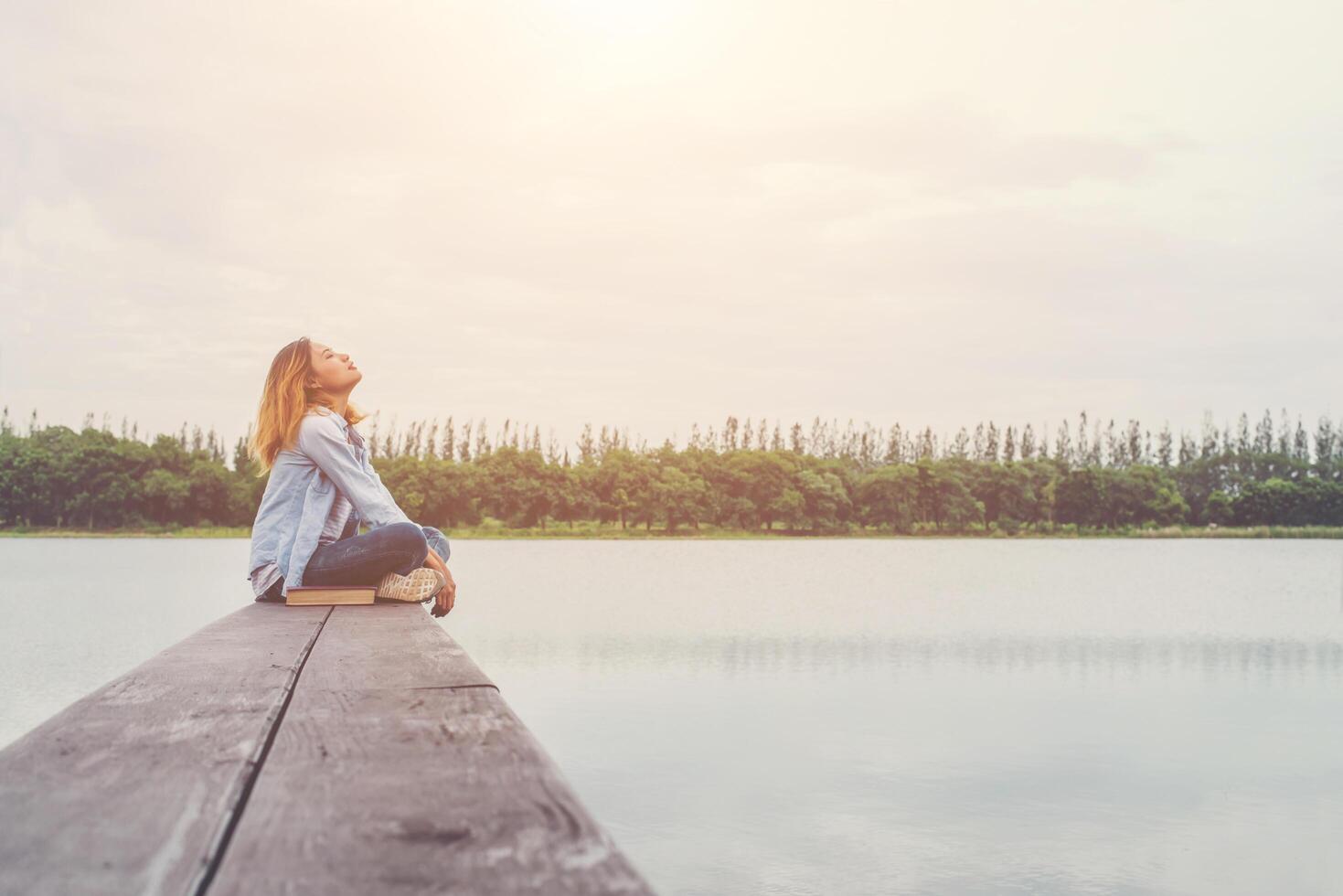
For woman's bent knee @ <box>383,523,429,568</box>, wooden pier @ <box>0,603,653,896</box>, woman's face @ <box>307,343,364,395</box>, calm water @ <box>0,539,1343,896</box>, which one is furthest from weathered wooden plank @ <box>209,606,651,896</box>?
calm water @ <box>0,539,1343,896</box>

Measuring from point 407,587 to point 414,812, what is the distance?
340 cm

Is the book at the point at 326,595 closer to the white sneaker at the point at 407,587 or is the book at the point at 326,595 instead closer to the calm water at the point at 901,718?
the white sneaker at the point at 407,587

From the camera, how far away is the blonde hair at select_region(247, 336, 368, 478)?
4.62 meters

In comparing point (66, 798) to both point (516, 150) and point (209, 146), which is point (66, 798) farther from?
point (516, 150)

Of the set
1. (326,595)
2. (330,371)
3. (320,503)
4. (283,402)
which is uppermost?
(330,371)

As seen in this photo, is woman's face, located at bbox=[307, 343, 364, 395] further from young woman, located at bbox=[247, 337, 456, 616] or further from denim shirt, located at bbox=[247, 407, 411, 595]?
denim shirt, located at bbox=[247, 407, 411, 595]

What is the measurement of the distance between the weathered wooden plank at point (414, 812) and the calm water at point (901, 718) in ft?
13.6

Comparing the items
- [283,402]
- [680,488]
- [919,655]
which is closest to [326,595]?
[283,402]

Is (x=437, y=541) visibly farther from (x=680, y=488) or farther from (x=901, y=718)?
(x=680, y=488)

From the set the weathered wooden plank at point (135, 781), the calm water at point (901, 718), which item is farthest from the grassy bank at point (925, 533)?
the weathered wooden plank at point (135, 781)

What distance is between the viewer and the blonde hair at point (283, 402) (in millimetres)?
4617

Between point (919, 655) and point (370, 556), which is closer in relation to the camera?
point (370, 556)

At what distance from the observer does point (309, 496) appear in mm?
4668

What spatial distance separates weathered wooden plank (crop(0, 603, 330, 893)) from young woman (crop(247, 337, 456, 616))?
200cm
